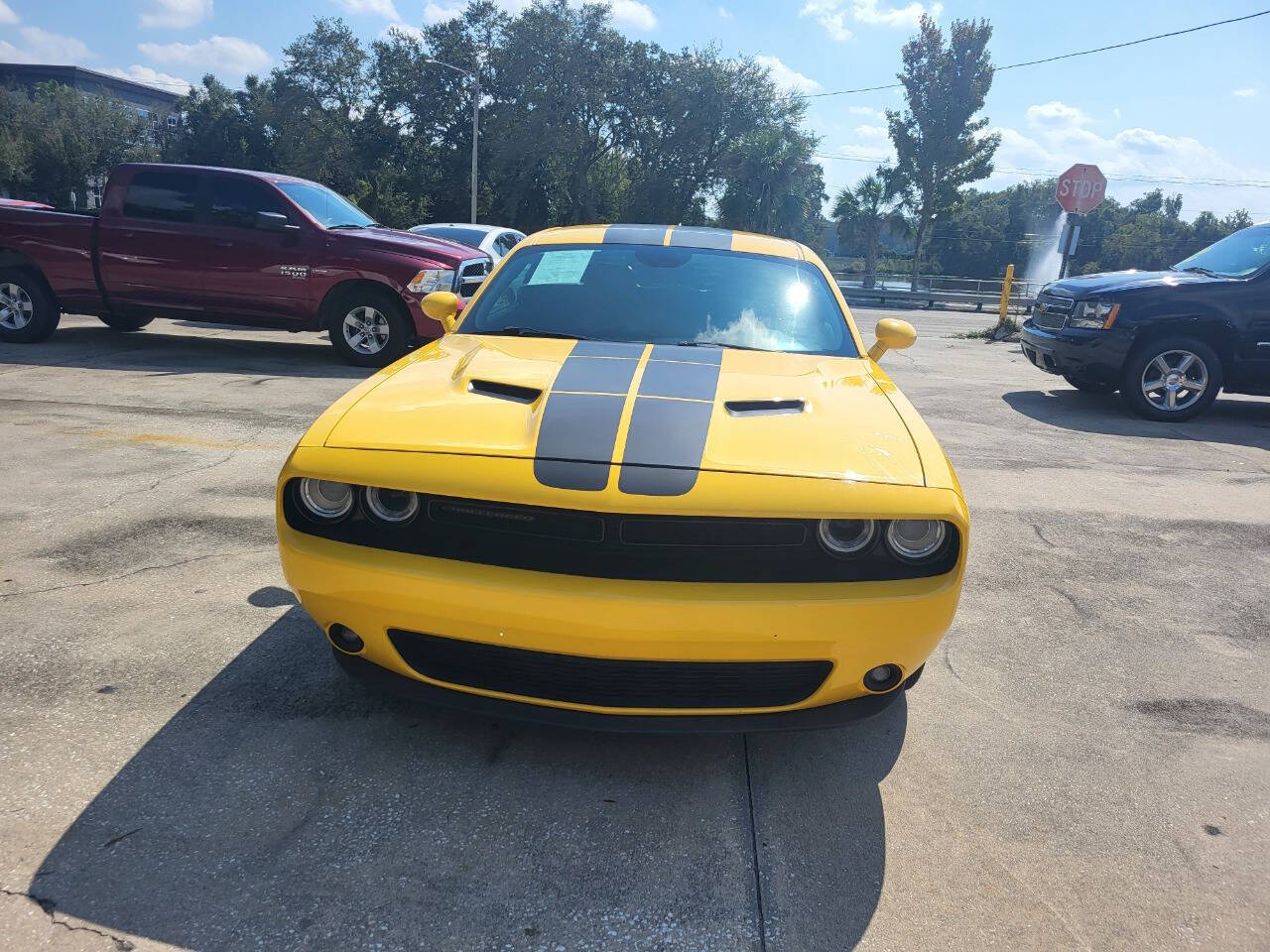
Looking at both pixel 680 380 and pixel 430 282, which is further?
pixel 430 282

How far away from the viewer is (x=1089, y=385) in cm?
898

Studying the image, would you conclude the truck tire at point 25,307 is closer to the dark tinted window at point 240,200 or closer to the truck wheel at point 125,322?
the truck wheel at point 125,322

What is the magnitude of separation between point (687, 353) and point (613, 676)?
1.29 meters

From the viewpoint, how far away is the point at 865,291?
35781mm

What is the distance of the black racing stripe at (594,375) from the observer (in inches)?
104

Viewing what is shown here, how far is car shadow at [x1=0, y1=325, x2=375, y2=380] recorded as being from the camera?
8453 mm

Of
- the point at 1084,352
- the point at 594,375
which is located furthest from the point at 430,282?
the point at 594,375

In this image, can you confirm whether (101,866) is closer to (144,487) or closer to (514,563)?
(514,563)

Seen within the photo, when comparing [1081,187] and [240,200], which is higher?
[1081,187]

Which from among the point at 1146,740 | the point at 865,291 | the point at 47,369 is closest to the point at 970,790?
the point at 1146,740

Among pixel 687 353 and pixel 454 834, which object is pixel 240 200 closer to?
pixel 687 353

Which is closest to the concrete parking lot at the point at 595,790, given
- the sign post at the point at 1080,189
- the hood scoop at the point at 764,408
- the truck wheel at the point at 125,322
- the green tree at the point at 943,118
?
the hood scoop at the point at 764,408

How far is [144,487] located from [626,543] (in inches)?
144

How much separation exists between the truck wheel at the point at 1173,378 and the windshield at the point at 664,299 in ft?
18.5
